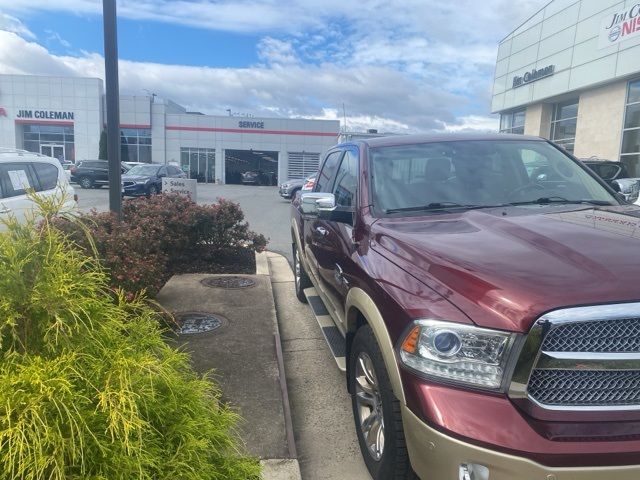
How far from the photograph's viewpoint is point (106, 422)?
1480 millimetres

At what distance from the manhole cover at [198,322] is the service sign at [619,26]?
1964cm

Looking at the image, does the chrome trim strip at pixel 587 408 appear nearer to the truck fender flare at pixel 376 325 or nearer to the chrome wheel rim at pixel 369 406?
the truck fender flare at pixel 376 325

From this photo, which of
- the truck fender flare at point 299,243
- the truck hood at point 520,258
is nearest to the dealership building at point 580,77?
the truck fender flare at point 299,243

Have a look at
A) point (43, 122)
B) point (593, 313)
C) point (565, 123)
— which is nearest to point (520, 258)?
point (593, 313)

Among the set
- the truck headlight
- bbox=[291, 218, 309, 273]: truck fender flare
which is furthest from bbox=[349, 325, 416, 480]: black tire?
bbox=[291, 218, 309, 273]: truck fender flare

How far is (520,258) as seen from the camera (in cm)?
236

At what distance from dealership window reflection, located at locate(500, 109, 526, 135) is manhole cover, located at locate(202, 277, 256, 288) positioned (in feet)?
82.4

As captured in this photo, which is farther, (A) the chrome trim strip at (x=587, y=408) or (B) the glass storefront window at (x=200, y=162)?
(B) the glass storefront window at (x=200, y=162)

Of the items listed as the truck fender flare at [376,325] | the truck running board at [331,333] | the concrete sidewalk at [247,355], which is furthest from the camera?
the truck running board at [331,333]

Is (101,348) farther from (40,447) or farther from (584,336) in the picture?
(584,336)

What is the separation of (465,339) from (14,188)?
7.91 metres

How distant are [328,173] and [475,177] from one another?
199 cm

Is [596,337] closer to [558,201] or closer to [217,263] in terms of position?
[558,201]

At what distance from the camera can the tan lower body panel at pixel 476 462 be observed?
1.89m
